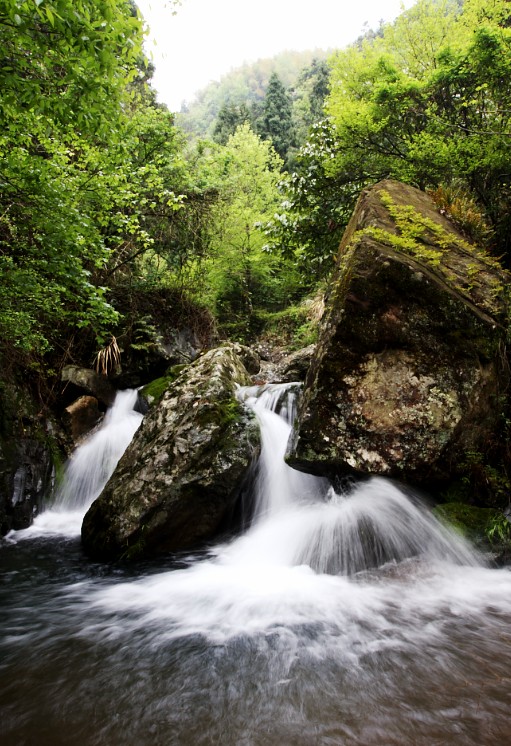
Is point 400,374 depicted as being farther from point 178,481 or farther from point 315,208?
point 315,208

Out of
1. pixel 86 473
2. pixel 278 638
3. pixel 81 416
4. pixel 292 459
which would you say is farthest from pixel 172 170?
pixel 278 638

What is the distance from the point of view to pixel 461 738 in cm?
188

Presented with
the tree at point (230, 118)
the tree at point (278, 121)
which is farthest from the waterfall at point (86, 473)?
the tree at point (230, 118)

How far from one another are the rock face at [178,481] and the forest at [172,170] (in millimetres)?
1811

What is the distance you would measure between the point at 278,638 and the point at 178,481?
91.9 inches

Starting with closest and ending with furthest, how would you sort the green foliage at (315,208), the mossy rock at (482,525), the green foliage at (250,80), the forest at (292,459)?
the forest at (292,459)
the mossy rock at (482,525)
the green foliage at (315,208)
the green foliage at (250,80)

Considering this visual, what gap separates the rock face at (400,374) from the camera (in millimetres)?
4078

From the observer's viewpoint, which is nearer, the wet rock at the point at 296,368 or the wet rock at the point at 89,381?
the wet rock at the point at 89,381

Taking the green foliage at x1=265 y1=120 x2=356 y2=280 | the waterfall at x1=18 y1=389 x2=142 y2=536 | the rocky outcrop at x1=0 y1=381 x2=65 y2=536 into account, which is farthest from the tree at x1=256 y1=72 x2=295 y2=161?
the rocky outcrop at x1=0 y1=381 x2=65 y2=536

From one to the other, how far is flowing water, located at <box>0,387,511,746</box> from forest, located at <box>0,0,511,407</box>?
354cm

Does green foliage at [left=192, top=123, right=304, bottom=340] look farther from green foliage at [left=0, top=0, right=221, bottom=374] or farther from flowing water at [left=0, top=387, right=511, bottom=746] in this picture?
flowing water at [left=0, top=387, right=511, bottom=746]

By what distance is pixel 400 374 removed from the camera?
4234 mm

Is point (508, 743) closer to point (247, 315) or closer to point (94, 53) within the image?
point (94, 53)

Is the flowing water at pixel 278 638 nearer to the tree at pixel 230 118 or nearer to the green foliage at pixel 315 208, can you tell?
the green foliage at pixel 315 208
